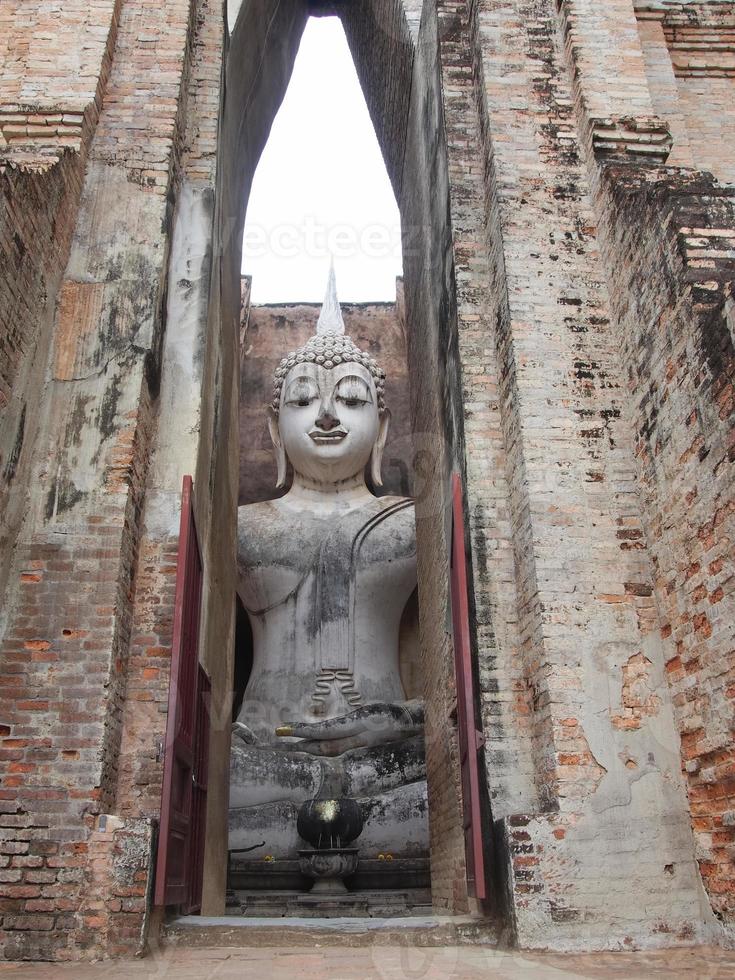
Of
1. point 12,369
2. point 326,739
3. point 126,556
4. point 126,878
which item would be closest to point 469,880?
point 126,878

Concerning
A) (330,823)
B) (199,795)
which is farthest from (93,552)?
(330,823)

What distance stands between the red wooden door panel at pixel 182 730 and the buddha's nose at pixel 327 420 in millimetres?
5490

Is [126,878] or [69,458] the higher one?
[69,458]

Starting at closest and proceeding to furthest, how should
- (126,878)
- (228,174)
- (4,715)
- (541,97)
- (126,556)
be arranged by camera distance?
(126,878), (4,715), (126,556), (541,97), (228,174)

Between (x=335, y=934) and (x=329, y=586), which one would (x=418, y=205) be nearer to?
(x=329, y=586)

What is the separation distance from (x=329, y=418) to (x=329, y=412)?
0.23ft

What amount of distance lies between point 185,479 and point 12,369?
3.61 ft

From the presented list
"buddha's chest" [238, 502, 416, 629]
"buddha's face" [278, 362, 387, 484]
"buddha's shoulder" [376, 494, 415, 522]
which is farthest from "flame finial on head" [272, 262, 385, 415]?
"buddha's chest" [238, 502, 416, 629]

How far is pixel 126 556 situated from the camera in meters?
5.07

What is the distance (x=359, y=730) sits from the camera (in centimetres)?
938

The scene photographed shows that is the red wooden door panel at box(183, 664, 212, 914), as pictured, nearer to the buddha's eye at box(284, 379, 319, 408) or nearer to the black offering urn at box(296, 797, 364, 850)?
the black offering urn at box(296, 797, 364, 850)

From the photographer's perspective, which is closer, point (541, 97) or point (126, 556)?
point (126, 556)

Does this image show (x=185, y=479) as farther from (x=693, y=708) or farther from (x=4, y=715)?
(x=693, y=708)

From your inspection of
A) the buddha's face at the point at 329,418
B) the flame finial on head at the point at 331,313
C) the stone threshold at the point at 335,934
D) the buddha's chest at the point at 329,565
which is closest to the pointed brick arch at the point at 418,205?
the stone threshold at the point at 335,934
